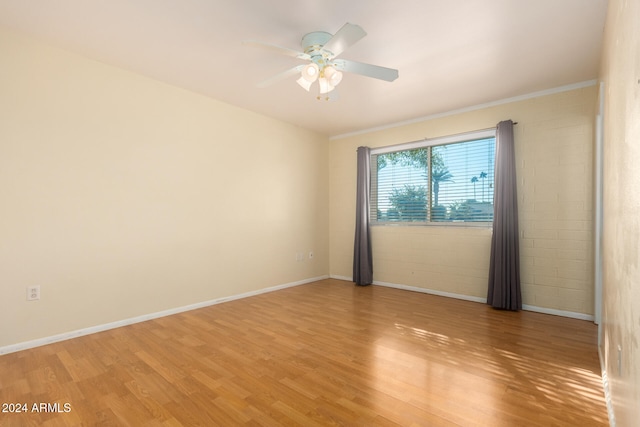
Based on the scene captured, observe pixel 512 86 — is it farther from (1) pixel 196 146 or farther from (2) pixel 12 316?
(2) pixel 12 316

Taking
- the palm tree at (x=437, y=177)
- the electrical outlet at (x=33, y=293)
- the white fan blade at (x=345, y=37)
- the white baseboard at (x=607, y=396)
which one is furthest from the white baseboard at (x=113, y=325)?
the white baseboard at (x=607, y=396)

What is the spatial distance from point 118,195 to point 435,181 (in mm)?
4054

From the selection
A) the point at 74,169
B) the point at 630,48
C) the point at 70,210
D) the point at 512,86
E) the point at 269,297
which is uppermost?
the point at 512,86

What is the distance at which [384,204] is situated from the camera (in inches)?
207

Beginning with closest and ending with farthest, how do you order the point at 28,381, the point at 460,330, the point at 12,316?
the point at 28,381
the point at 12,316
the point at 460,330

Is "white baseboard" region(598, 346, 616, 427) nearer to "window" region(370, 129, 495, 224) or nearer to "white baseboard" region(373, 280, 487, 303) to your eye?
"white baseboard" region(373, 280, 487, 303)

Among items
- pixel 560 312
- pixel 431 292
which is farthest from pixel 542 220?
→ pixel 431 292

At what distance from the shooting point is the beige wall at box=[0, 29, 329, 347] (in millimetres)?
2676

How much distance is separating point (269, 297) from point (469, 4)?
12.6ft

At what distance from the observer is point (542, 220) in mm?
3752

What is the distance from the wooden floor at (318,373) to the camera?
1788mm

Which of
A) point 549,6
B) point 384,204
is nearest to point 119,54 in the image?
point 549,6

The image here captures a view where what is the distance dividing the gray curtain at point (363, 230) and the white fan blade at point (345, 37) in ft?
9.67

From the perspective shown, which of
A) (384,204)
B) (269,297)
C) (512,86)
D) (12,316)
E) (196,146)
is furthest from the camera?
(384,204)
